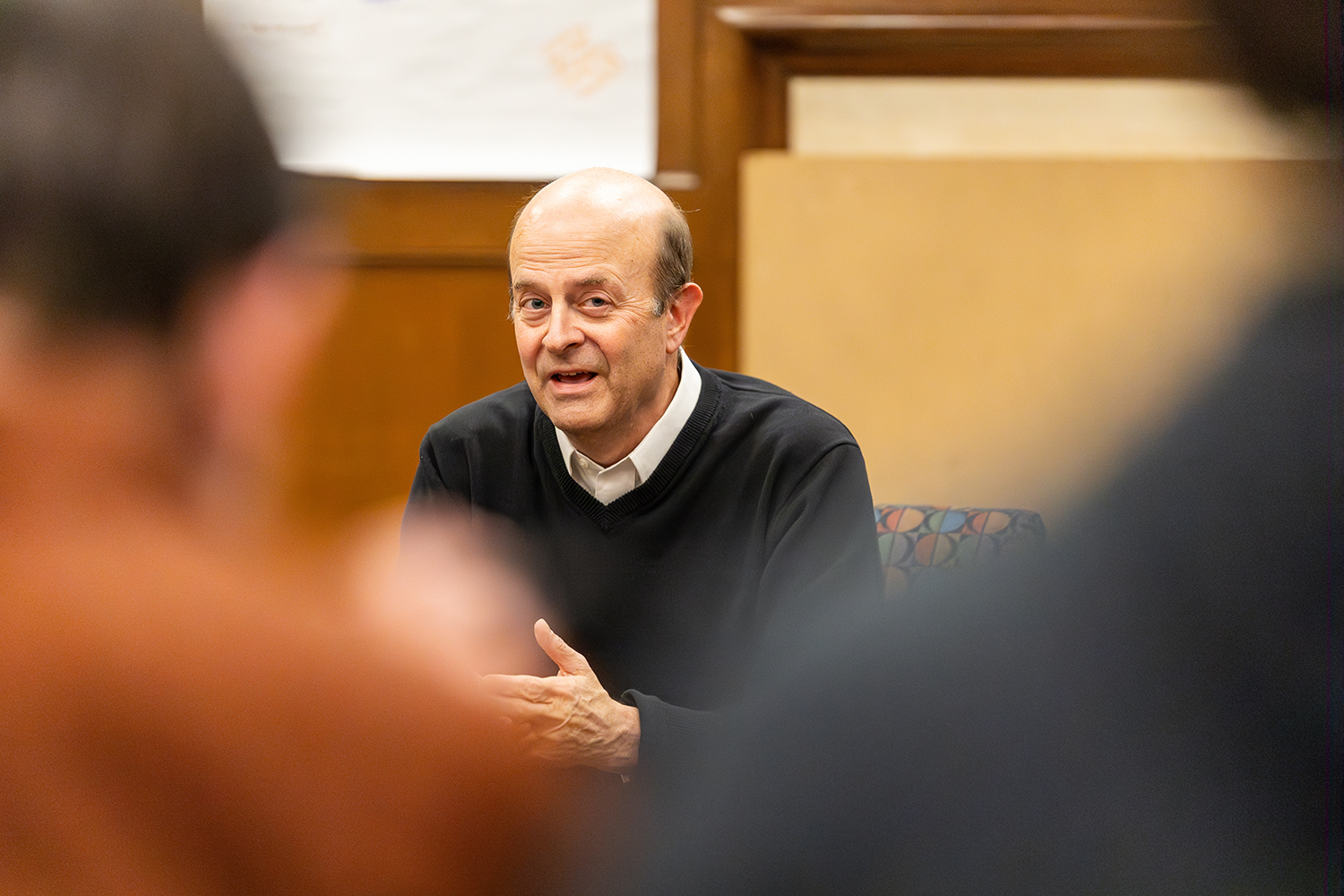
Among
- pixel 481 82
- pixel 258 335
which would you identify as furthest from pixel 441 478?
pixel 481 82

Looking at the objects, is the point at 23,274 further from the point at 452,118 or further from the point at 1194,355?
the point at 452,118

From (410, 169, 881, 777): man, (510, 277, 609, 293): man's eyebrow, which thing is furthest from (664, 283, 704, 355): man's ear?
(510, 277, 609, 293): man's eyebrow

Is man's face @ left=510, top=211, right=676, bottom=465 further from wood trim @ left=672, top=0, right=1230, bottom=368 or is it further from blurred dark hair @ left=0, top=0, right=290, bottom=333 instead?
wood trim @ left=672, top=0, right=1230, bottom=368

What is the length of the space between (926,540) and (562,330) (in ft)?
1.97

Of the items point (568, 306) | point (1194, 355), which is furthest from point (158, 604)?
point (568, 306)

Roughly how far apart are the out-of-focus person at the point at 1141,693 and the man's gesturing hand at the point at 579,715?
680 mm

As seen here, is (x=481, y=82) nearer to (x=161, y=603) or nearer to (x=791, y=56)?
(x=791, y=56)

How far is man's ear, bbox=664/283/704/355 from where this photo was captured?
1.67 metres

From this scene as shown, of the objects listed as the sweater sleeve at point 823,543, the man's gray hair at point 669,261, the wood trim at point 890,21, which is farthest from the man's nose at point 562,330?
the wood trim at point 890,21

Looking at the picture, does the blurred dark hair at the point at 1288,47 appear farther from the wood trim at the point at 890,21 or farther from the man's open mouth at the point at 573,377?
the wood trim at the point at 890,21

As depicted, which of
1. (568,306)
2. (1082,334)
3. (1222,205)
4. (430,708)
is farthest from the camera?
(1082,334)

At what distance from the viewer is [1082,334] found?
9.18 ft

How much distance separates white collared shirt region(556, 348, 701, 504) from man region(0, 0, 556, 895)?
3.33ft

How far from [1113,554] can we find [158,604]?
420mm
